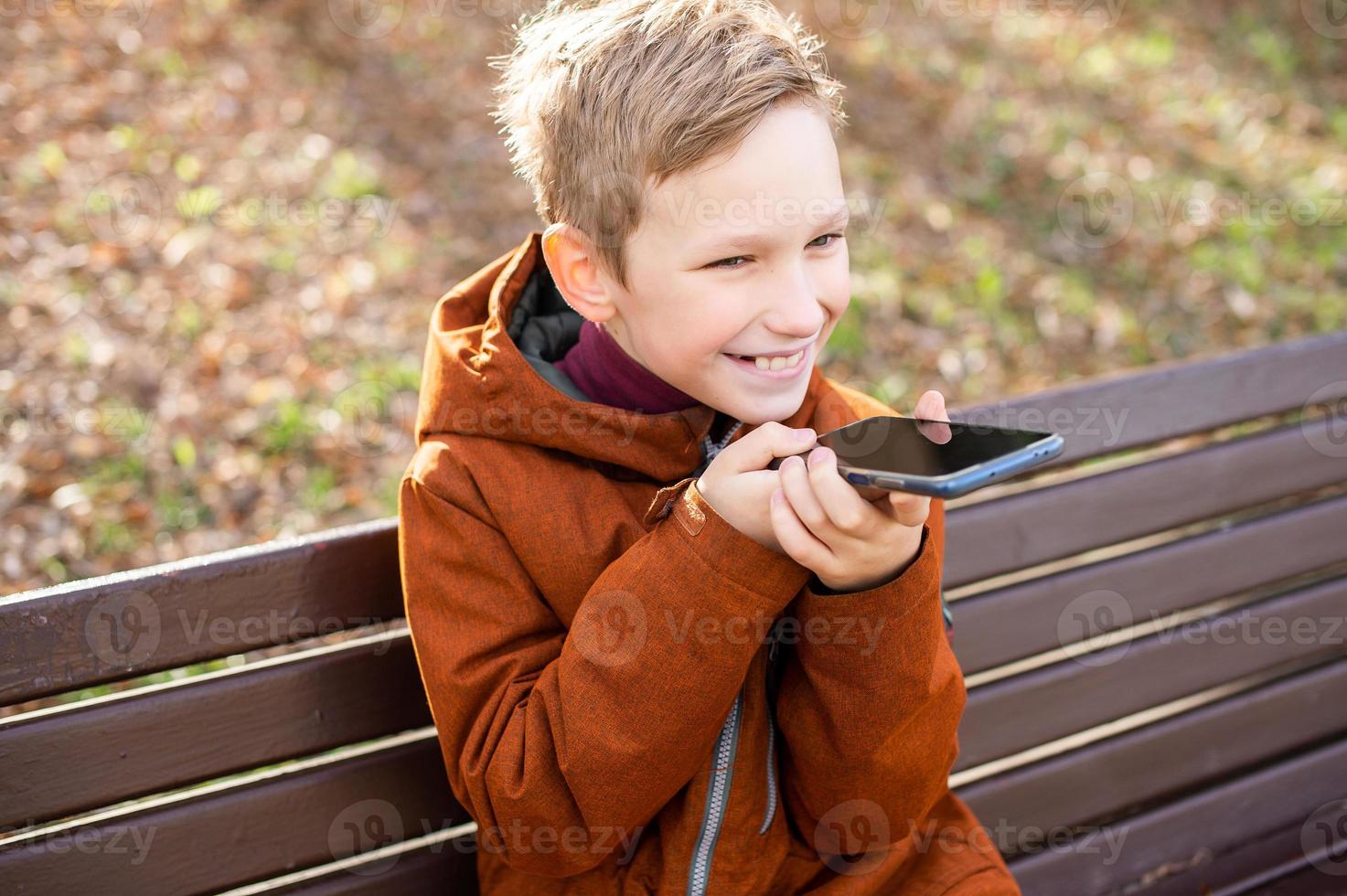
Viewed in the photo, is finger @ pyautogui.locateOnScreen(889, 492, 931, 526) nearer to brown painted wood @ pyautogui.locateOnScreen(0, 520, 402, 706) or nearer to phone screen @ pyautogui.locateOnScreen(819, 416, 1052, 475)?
phone screen @ pyautogui.locateOnScreen(819, 416, 1052, 475)

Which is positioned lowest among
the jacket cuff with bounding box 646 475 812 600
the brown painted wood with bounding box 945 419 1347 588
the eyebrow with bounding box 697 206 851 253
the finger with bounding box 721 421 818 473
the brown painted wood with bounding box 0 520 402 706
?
the brown painted wood with bounding box 945 419 1347 588

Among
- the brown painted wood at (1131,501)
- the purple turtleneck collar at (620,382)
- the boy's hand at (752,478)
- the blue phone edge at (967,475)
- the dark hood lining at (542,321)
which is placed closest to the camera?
the blue phone edge at (967,475)

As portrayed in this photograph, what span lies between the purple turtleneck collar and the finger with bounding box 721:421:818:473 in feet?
1.06

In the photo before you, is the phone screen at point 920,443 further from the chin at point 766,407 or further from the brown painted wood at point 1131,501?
the brown painted wood at point 1131,501

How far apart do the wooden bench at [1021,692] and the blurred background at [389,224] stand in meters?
1.67

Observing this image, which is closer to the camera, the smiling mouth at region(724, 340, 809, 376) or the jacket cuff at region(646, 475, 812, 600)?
the jacket cuff at region(646, 475, 812, 600)

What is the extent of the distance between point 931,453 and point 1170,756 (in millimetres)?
1527

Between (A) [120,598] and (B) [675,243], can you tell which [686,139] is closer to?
(B) [675,243]

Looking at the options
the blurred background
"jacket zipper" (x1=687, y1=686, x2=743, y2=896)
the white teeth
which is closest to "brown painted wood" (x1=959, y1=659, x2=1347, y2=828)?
"jacket zipper" (x1=687, y1=686, x2=743, y2=896)

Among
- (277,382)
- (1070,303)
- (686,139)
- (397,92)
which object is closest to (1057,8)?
(1070,303)

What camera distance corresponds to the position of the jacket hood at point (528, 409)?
1.77 metres

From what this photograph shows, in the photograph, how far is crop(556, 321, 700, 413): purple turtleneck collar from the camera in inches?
74.8

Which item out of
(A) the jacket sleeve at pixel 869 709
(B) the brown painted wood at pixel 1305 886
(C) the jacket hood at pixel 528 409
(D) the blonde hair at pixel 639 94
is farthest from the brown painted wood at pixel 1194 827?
(D) the blonde hair at pixel 639 94

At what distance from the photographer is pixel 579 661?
5.27ft
